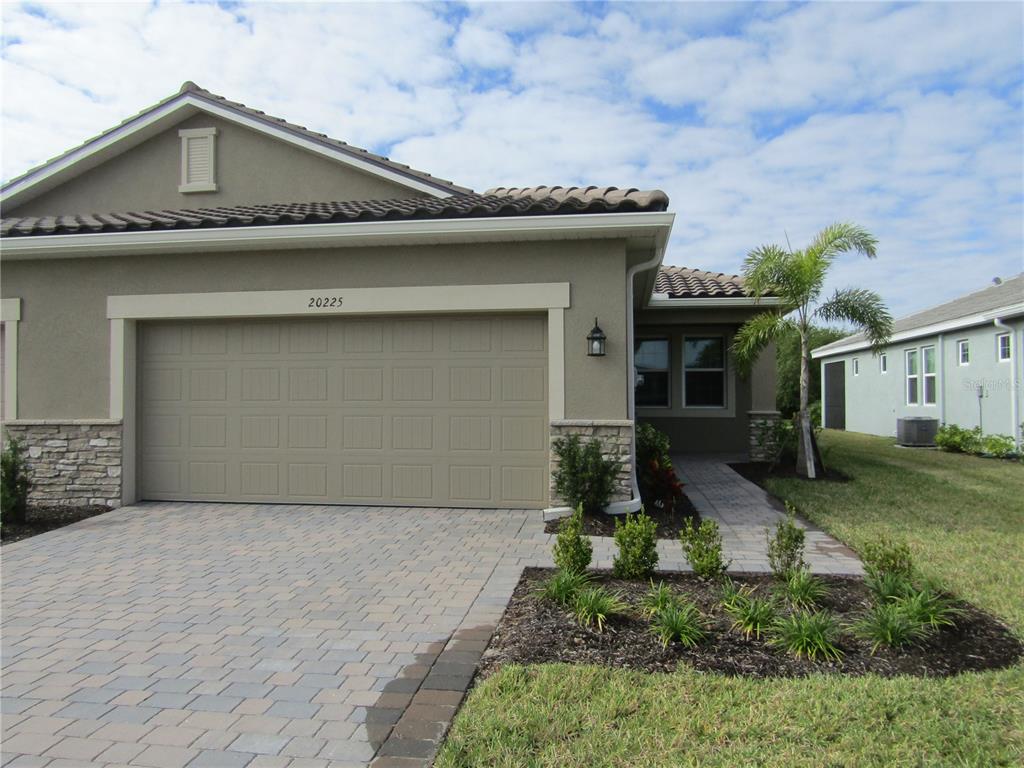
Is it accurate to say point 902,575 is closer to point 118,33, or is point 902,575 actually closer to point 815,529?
point 815,529

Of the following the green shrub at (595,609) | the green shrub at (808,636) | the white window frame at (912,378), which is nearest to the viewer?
the green shrub at (808,636)

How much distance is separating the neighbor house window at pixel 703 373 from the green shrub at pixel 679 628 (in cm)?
1081

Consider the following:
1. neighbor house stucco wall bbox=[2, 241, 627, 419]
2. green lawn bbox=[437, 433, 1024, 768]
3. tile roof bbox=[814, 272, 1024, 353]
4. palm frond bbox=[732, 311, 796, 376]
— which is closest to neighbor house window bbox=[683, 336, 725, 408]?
palm frond bbox=[732, 311, 796, 376]

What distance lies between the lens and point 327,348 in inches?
347

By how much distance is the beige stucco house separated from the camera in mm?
7996

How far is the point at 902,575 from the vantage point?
16.2 feet

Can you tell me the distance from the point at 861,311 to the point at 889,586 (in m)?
7.86

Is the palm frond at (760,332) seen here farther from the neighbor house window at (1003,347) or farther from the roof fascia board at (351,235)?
the neighbor house window at (1003,347)

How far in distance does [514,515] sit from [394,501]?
1647 mm

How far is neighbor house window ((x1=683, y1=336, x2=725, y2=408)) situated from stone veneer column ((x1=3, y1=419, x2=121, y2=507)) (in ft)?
35.7

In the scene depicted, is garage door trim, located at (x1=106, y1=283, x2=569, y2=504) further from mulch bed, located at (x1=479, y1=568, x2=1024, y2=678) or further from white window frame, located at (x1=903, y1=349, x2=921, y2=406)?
white window frame, located at (x1=903, y1=349, x2=921, y2=406)

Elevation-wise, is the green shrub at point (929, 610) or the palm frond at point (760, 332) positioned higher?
the palm frond at point (760, 332)

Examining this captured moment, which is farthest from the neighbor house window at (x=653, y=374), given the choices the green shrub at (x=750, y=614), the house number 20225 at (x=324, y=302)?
the green shrub at (x=750, y=614)

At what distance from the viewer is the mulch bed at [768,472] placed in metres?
11.1
